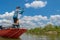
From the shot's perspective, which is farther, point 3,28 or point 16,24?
point 3,28

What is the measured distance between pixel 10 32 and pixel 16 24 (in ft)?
7.86

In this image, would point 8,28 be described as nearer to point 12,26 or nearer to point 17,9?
point 12,26

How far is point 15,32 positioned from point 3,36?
376 centimetres

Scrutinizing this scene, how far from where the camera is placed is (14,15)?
5434 cm

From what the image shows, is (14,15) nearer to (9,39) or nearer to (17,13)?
(17,13)

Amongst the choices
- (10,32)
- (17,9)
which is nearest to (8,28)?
(10,32)

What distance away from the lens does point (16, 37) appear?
187 feet

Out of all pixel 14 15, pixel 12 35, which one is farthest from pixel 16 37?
pixel 14 15

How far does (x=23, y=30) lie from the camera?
184 ft

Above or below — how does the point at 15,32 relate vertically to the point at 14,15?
below

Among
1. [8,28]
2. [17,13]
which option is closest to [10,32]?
[8,28]

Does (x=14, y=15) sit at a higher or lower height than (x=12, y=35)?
higher

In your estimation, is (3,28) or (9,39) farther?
(3,28)

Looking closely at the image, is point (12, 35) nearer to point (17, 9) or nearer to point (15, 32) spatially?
point (15, 32)
